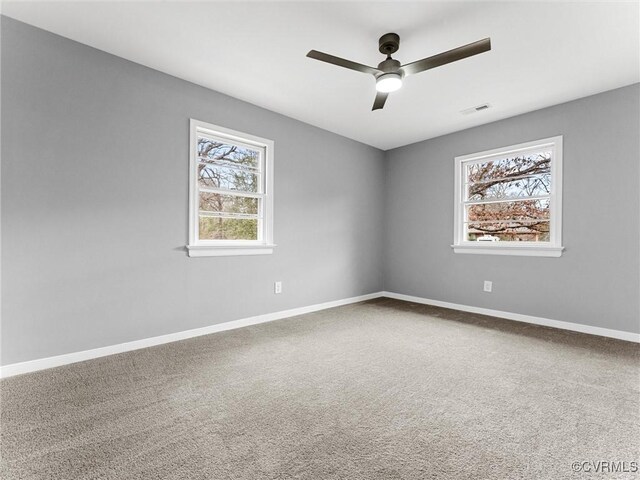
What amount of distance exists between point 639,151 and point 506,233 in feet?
4.74

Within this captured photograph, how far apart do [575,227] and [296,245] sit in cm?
320

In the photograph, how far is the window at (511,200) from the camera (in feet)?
11.6

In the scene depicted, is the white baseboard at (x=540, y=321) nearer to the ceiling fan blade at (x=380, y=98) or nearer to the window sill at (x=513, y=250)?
the window sill at (x=513, y=250)

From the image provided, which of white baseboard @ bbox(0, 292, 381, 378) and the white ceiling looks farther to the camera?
white baseboard @ bbox(0, 292, 381, 378)

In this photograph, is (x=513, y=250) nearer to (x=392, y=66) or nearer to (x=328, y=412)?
(x=392, y=66)

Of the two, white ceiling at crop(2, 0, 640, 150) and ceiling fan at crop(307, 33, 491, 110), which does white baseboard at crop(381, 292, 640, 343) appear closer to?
white ceiling at crop(2, 0, 640, 150)

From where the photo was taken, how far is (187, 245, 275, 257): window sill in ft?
10.1

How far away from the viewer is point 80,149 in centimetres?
244

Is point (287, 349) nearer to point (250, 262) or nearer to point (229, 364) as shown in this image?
point (229, 364)

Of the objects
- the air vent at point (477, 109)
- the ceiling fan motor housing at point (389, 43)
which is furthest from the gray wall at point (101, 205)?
the air vent at point (477, 109)

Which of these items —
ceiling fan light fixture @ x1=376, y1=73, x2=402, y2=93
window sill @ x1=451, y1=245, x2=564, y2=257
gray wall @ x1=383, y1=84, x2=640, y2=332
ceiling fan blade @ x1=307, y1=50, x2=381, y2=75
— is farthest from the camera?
window sill @ x1=451, y1=245, x2=564, y2=257

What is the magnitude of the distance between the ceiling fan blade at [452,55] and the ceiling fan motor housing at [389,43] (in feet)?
0.79

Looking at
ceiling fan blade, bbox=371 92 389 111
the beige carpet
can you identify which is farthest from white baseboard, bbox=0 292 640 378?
ceiling fan blade, bbox=371 92 389 111

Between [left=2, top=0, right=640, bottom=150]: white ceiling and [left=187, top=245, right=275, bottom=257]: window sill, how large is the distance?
1.66 metres
